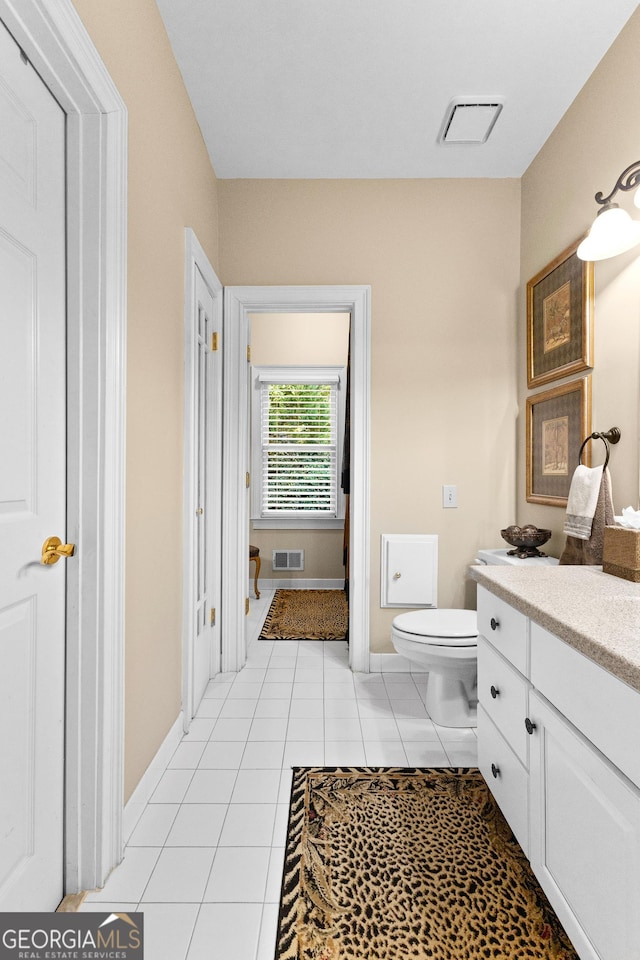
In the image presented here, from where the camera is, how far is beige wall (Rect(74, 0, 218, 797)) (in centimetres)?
149

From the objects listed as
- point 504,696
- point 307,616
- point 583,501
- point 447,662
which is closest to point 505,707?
point 504,696

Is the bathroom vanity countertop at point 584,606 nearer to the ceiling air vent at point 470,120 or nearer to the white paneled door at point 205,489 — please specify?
the white paneled door at point 205,489

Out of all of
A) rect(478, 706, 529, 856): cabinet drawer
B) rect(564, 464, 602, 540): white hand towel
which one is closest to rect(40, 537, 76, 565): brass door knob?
rect(478, 706, 529, 856): cabinet drawer

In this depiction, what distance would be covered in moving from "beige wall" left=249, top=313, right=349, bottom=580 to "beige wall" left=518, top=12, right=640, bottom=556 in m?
2.48

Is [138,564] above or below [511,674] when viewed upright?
above

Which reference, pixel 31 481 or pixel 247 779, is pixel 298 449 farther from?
pixel 31 481

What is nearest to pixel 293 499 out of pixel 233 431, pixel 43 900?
pixel 233 431

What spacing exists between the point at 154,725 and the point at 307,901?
0.75m

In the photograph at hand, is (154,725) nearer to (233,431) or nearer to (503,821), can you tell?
(503,821)

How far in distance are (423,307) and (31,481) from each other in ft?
7.31

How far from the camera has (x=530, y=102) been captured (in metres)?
2.18

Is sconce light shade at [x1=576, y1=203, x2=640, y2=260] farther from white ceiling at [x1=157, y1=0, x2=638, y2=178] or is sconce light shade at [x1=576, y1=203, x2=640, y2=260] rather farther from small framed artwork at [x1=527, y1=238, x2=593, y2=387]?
white ceiling at [x1=157, y1=0, x2=638, y2=178]

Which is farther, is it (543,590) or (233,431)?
(233,431)

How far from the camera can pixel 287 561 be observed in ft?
15.5
